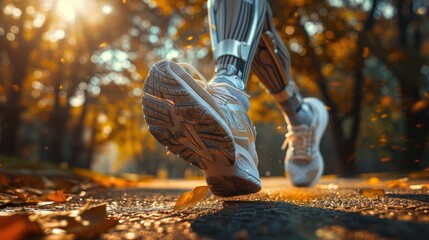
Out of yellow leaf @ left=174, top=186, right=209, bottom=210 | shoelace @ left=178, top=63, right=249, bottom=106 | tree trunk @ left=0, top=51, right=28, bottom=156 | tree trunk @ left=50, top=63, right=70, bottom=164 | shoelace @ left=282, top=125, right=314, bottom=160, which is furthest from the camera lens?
tree trunk @ left=50, top=63, right=70, bottom=164

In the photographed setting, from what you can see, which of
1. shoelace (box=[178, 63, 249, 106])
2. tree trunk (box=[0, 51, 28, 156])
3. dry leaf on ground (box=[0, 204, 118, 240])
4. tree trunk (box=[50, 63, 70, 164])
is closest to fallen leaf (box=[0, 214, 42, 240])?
dry leaf on ground (box=[0, 204, 118, 240])

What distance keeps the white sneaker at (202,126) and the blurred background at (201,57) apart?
3.09m

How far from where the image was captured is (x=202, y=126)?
1.40 meters

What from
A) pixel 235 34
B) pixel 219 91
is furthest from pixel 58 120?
pixel 219 91

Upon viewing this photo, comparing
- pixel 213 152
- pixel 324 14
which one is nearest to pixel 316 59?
pixel 324 14

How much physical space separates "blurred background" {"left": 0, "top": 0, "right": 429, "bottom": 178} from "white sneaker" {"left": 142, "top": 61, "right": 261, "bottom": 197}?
3.09 meters

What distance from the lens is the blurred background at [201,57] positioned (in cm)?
751

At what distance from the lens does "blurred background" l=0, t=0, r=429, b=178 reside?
7512 millimetres

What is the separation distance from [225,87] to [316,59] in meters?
7.09

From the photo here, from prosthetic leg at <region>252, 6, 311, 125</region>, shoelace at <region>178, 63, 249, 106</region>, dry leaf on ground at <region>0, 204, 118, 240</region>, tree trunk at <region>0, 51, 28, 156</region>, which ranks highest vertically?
tree trunk at <region>0, 51, 28, 156</region>

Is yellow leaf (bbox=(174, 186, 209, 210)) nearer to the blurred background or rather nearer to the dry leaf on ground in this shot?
the dry leaf on ground

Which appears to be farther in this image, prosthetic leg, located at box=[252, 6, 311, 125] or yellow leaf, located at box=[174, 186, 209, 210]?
prosthetic leg, located at box=[252, 6, 311, 125]

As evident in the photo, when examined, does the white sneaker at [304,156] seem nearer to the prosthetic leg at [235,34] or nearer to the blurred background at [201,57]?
the prosthetic leg at [235,34]

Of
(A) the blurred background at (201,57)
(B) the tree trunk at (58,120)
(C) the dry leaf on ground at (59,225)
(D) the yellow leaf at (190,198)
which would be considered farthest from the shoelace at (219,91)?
(B) the tree trunk at (58,120)
